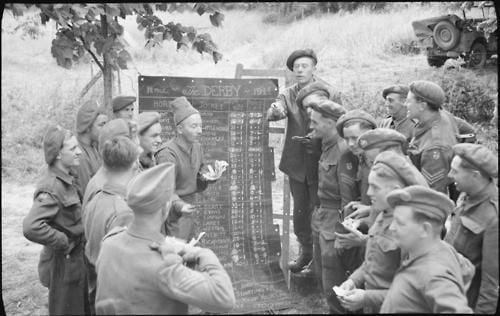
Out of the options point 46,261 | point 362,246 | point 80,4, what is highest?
point 80,4

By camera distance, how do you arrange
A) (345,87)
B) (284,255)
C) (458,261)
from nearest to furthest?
1. (458,261)
2. (284,255)
3. (345,87)

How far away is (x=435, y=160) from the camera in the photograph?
4621 millimetres

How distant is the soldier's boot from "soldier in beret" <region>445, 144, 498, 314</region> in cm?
287

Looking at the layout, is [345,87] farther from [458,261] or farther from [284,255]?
[458,261]

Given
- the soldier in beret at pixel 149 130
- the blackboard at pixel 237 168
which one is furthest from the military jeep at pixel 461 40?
the soldier in beret at pixel 149 130

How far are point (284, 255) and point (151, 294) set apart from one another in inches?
158

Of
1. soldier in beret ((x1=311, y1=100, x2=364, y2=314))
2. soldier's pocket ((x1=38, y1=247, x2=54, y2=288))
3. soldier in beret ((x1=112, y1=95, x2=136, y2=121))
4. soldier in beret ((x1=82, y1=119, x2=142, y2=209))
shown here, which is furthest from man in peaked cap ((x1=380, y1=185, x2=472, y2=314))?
soldier in beret ((x1=112, y1=95, x2=136, y2=121))

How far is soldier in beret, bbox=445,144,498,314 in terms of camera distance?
10.9ft

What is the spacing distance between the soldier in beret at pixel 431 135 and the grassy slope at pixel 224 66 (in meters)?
5.41

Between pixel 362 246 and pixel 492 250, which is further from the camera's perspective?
pixel 362 246

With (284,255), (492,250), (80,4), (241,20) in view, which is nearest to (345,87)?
(241,20)

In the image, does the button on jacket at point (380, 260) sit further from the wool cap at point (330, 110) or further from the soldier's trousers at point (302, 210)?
the soldier's trousers at point (302, 210)

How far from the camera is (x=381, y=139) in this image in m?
3.95

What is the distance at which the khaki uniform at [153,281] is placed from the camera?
280cm
